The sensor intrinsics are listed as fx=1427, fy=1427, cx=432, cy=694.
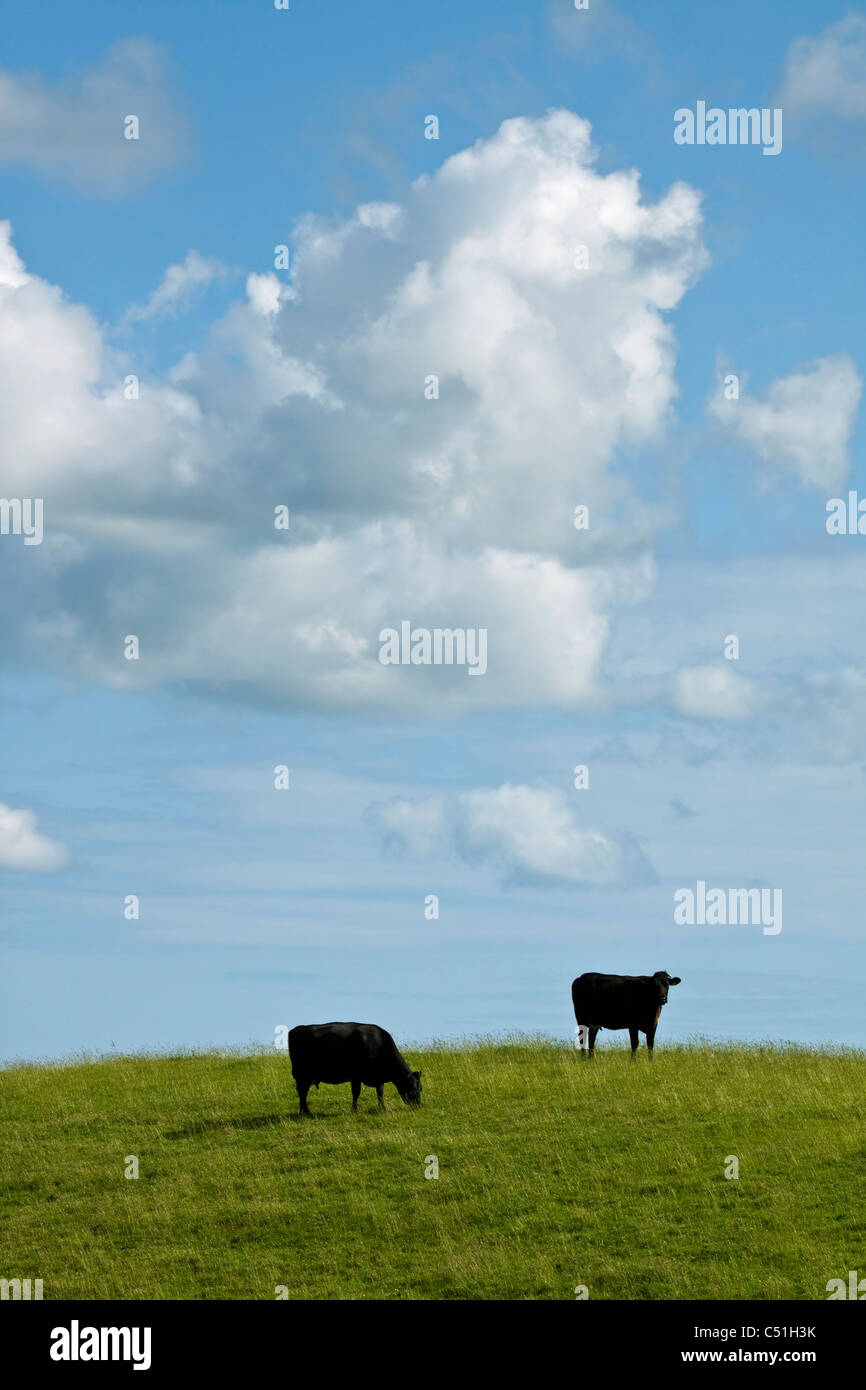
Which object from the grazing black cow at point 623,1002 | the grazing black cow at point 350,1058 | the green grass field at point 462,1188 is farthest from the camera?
the grazing black cow at point 623,1002

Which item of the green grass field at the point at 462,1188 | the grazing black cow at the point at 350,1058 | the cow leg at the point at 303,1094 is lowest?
the green grass field at the point at 462,1188

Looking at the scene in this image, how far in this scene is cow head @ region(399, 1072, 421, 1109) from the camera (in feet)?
105

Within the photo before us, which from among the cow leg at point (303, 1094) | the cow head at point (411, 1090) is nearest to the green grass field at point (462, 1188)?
the cow head at point (411, 1090)

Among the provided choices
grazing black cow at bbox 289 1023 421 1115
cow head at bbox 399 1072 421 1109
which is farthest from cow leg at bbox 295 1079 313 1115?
cow head at bbox 399 1072 421 1109

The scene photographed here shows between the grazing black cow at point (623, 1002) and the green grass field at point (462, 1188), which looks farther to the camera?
the grazing black cow at point (623, 1002)

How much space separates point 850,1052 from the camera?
40.1 meters

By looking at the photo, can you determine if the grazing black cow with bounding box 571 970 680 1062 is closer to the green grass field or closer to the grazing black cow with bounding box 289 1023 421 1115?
the green grass field

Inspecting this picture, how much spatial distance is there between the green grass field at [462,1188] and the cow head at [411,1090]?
291 millimetres

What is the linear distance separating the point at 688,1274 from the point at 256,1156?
33.4ft

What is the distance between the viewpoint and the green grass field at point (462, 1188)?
2275cm

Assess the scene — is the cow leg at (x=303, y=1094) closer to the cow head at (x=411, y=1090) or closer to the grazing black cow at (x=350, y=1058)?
the grazing black cow at (x=350, y=1058)
